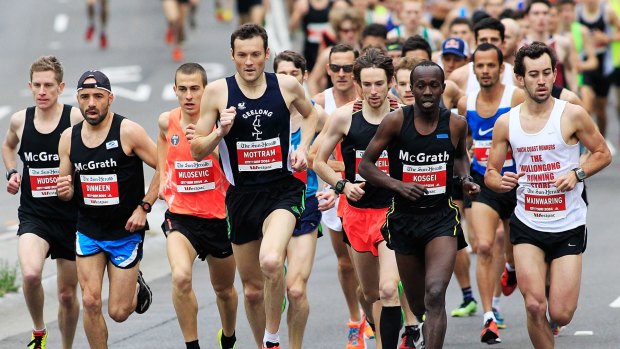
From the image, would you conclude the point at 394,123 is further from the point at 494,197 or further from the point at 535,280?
the point at 494,197

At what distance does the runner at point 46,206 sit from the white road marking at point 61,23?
69.9 ft

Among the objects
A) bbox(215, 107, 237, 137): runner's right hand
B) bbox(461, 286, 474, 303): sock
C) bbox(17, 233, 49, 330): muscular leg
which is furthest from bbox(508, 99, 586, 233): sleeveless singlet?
bbox(17, 233, 49, 330): muscular leg

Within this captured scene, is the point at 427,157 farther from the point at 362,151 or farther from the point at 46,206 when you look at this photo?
the point at 46,206

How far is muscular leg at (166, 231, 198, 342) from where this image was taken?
11.0m

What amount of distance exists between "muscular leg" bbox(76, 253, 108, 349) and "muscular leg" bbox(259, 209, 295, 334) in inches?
46.0

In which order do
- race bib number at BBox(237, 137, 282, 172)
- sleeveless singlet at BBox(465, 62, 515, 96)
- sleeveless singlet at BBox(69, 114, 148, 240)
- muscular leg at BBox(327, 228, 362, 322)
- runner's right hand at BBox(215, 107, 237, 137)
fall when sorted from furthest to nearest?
sleeveless singlet at BBox(465, 62, 515, 96) < muscular leg at BBox(327, 228, 362, 322) < sleeveless singlet at BBox(69, 114, 148, 240) < race bib number at BBox(237, 137, 282, 172) < runner's right hand at BBox(215, 107, 237, 137)

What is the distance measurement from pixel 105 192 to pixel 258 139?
119 cm

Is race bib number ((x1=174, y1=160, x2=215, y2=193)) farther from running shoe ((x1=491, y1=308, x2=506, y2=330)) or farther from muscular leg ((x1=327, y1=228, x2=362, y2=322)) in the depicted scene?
running shoe ((x1=491, y1=308, x2=506, y2=330))

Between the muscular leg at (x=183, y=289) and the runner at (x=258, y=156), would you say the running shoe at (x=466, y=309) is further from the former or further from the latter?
the muscular leg at (x=183, y=289)

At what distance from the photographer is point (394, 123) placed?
10.2 metres

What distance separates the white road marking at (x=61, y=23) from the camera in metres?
32.8

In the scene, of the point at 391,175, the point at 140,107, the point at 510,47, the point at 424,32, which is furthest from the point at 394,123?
the point at 140,107

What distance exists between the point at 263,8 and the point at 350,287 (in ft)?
53.8

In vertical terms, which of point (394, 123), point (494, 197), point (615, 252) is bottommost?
point (615, 252)
